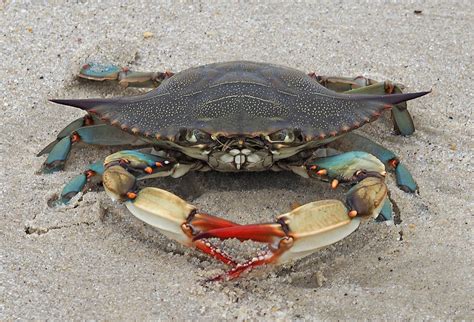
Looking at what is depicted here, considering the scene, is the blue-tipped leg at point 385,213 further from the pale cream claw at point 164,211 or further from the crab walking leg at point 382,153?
the pale cream claw at point 164,211

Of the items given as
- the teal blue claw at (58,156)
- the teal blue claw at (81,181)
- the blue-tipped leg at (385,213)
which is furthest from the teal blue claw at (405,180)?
the teal blue claw at (58,156)

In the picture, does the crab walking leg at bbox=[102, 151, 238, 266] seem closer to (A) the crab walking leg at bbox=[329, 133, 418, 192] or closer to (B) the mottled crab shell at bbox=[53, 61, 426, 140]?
(B) the mottled crab shell at bbox=[53, 61, 426, 140]

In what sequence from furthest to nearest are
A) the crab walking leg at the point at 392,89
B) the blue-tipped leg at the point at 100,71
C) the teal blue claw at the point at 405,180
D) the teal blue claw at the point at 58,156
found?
1. the blue-tipped leg at the point at 100,71
2. the crab walking leg at the point at 392,89
3. the teal blue claw at the point at 58,156
4. the teal blue claw at the point at 405,180

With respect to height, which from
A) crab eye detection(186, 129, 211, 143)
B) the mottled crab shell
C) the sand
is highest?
the mottled crab shell

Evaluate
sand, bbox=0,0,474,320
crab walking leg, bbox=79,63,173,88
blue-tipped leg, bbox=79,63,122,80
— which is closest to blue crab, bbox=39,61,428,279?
sand, bbox=0,0,474,320

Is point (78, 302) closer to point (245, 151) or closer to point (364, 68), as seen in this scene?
point (245, 151)

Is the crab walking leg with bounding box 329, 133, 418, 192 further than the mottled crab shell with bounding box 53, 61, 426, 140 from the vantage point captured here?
Yes

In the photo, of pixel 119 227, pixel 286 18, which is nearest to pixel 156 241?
pixel 119 227
